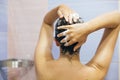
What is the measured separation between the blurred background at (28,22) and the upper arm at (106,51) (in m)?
0.14

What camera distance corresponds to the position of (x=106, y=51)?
1.03 m

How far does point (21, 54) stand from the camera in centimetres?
130

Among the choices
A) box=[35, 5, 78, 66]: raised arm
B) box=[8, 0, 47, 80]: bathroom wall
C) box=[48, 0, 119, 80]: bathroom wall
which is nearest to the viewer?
box=[35, 5, 78, 66]: raised arm

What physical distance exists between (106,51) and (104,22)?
13 cm

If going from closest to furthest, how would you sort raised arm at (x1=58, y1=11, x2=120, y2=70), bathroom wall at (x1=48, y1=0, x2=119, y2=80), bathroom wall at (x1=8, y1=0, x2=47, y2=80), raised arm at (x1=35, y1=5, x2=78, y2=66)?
1. raised arm at (x1=58, y1=11, x2=120, y2=70)
2. raised arm at (x1=35, y1=5, x2=78, y2=66)
3. bathroom wall at (x1=48, y1=0, x2=119, y2=80)
4. bathroom wall at (x1=8, y1=0, x2=47, y2=80)

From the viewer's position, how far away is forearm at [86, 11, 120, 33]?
956mm

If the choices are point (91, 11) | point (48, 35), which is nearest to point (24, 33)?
point (48, 35)

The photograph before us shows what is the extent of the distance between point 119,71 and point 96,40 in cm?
20

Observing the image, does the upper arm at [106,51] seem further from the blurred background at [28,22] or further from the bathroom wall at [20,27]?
the bathroom wall at [20,27]

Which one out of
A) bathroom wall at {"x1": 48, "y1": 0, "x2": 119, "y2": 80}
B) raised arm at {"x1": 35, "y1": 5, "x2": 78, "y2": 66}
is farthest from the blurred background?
raised arm at {"x1": 35, "y1": 5, "x2": 78, "y2": 66}

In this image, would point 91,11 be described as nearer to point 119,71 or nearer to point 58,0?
point 58,0

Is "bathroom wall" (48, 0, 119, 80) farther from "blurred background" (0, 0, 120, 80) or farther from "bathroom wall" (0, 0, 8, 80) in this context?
"bathroom wall" (0, 0, 8, 80)

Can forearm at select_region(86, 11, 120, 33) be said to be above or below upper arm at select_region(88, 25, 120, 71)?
above

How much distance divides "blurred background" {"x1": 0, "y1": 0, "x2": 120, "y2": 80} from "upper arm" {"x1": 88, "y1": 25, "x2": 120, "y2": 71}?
0.14m
